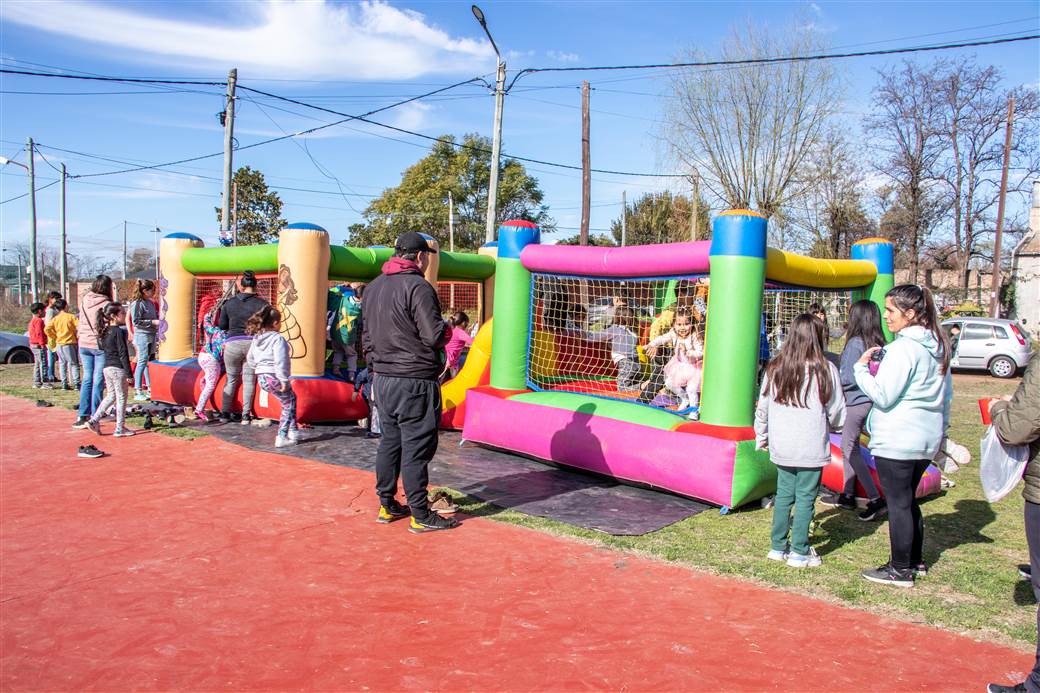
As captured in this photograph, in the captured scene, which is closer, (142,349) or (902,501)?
(902,501)

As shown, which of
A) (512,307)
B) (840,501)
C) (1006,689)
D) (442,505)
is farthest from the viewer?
(512,307)

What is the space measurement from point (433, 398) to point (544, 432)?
2053 mm

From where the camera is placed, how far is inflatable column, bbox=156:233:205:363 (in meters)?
10.0

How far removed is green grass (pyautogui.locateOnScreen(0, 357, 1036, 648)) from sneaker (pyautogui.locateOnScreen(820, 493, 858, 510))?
107 millimetres

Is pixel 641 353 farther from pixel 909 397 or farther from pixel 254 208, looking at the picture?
pixel 254 208

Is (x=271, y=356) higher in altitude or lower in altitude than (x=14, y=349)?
higher

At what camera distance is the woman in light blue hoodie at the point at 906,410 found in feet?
13.3

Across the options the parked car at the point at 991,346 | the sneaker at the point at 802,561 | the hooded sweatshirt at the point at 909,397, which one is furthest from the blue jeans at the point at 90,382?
the parked car at the point at 991,346

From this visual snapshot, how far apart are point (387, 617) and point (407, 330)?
192 centimetres

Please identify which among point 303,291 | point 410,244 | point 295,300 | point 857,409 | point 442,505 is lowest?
point 442,505

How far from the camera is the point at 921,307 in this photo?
13.7ft

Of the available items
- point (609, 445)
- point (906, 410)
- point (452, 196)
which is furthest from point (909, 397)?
point (452, 196)

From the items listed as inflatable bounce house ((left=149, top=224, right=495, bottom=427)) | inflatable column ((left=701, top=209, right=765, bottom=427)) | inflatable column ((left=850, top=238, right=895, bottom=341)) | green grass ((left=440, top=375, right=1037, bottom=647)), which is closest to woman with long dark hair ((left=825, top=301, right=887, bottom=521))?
green grass ((left=440, top=375, right=1037, bottom=647))

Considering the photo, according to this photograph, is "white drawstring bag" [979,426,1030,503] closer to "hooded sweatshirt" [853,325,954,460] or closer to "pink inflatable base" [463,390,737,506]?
"hooded sweatshirt" [853,325,954,460]
